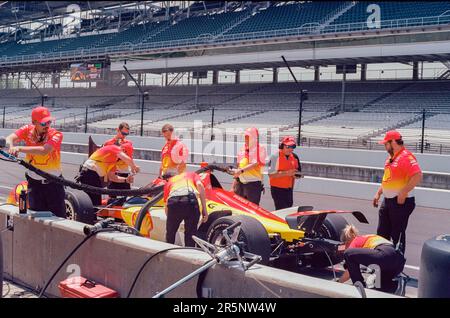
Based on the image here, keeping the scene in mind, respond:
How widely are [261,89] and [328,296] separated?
2901 cm

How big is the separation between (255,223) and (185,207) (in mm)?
763

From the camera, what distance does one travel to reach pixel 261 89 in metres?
31.6

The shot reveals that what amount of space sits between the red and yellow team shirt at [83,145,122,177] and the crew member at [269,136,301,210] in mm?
2244

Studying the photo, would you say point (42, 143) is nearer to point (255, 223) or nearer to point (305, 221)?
point (255, 223)

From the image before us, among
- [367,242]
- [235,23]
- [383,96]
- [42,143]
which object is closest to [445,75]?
[383,96]

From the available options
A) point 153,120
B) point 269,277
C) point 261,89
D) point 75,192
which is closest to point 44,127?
point 75,192

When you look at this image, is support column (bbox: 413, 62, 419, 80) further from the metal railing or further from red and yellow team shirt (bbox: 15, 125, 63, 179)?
red and yellow team shirt (bbox: 15, 125, 63, 179)

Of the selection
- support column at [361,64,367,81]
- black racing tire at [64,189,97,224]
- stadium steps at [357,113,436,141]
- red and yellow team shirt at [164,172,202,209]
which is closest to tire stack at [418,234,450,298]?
red and yellow team shirt at [164,172,202,209]

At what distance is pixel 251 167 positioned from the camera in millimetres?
7438

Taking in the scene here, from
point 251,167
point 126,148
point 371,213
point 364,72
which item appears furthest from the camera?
point 364,72

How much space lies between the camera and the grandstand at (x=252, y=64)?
22.4 m

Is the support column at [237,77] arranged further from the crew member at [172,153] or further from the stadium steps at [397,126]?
the crew member at [172,153]

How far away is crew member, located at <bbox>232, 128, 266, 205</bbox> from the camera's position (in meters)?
7.51
